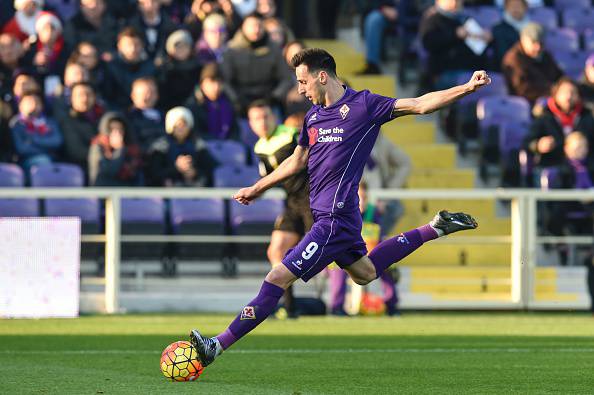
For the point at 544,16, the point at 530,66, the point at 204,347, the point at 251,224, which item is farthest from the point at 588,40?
the point at 204,347

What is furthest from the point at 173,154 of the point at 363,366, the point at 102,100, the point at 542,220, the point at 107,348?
the point at 363,366

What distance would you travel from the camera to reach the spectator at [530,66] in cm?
1775

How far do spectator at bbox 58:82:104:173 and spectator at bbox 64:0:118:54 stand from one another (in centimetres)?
155

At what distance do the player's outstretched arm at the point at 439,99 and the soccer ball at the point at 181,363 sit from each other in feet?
5.98

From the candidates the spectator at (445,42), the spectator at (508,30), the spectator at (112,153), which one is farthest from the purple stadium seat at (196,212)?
the spectator at (508,30)

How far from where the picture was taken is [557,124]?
16.4 metres

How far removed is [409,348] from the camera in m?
10.5

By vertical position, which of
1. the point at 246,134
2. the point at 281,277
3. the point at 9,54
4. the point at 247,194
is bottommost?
the point at 281,277

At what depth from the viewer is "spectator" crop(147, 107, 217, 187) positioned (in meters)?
15.2

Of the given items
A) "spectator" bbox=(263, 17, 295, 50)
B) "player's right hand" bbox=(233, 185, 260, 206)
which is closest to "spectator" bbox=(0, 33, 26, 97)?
"spectator" bbox=(263, 17, 295, 50)

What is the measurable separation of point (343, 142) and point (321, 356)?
1.89 metres

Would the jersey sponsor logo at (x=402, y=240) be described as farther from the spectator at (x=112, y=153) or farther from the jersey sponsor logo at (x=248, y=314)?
the spectator at (x=112, y=153)

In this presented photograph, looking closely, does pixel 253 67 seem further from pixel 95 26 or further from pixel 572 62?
Answer: pixel 572 62

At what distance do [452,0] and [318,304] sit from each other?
5.42m
